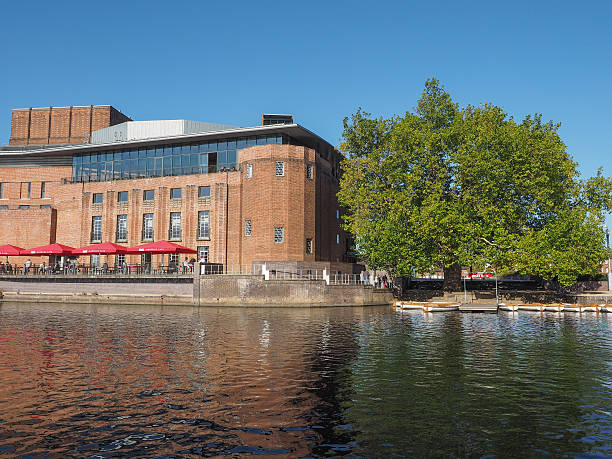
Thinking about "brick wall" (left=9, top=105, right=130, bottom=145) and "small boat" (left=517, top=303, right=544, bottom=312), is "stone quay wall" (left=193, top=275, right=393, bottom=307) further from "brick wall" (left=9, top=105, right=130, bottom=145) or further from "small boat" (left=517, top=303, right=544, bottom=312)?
"brick wall" (left=9, top=105, right=130, bottom=145)

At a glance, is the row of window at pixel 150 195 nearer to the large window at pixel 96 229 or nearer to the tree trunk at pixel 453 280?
the large window at pixel 96 229

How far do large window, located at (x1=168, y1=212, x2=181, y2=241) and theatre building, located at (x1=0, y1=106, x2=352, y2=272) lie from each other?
11 centimetres

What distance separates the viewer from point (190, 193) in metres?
56.1

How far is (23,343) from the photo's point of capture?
21531 millimetres

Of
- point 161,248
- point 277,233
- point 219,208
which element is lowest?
point 161,248

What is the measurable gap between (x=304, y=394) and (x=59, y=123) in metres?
76.7

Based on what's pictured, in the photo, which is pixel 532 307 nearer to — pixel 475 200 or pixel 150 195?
pixel 475 200

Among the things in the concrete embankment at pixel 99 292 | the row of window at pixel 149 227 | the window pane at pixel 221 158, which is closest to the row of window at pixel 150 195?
the row of window at pixel 149 227

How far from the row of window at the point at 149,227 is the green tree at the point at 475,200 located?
16127mm

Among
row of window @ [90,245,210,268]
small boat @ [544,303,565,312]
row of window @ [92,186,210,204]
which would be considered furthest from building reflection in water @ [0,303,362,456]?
row of window @ [92,186,210,204]

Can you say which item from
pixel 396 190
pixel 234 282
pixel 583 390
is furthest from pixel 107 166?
pixel 583 390

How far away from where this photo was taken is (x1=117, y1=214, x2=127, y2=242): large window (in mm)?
59344

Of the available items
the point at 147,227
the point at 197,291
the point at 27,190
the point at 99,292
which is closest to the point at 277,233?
the point at 197,291

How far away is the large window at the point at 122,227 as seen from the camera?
59344mm
